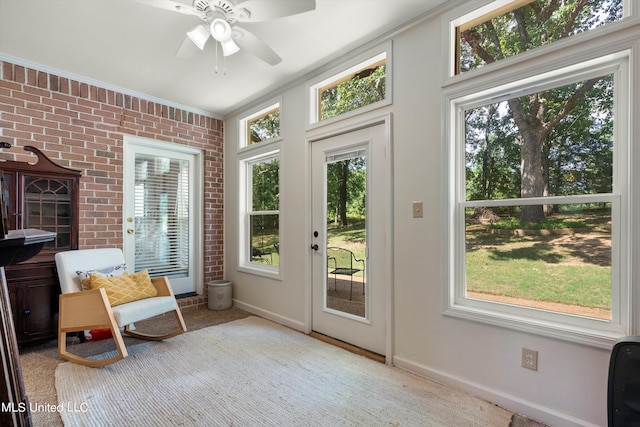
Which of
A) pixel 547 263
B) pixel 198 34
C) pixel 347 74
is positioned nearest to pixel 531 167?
pixel 547 263

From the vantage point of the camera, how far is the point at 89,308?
7.64 feet

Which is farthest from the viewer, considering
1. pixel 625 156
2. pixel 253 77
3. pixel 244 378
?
pixel 253 77

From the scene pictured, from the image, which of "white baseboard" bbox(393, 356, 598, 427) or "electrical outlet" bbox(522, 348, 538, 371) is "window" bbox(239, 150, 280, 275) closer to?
"white baseboard" bbox(393, 356, 598, 427)

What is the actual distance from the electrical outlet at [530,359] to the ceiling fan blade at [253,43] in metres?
2.38

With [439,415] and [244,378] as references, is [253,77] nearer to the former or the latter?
[244,378]

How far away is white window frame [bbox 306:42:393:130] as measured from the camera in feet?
8.03

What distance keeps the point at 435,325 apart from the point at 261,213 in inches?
92.9

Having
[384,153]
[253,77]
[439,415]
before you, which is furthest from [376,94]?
[439,415]

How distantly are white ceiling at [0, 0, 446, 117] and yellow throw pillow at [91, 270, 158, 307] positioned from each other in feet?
6.22

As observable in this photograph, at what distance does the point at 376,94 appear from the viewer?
8.66 feet

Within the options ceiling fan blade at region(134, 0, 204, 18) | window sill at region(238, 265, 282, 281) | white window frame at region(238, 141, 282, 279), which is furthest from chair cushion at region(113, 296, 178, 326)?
ceiling fan blade at region(134, 0, 204, 18)

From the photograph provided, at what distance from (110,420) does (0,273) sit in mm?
1051

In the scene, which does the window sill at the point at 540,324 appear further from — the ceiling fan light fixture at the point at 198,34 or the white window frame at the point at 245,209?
the white window frame at the point at 245,209

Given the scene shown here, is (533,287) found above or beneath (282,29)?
beneath
